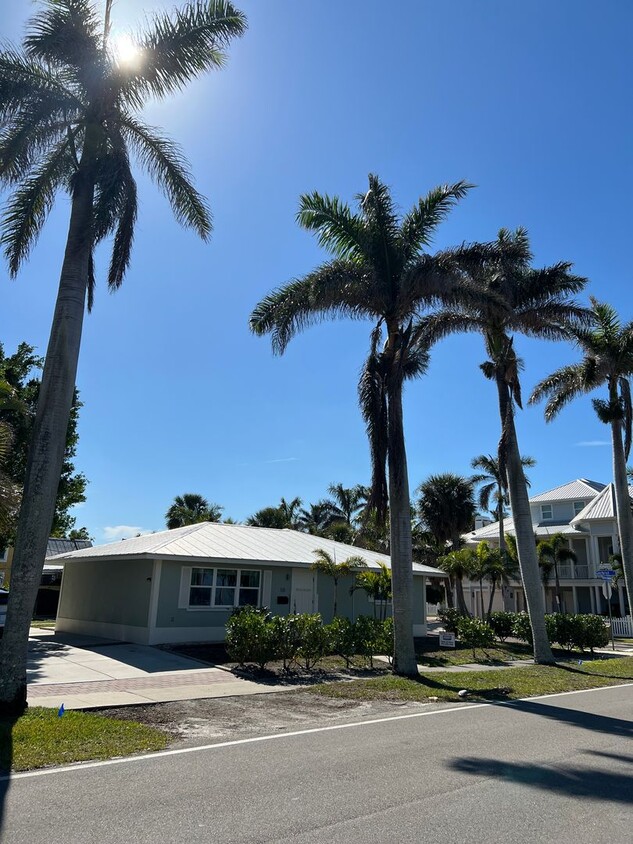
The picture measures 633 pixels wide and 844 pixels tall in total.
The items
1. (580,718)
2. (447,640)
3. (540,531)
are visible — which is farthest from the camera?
(540,531)

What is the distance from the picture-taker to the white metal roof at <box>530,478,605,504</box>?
43062 millimetres

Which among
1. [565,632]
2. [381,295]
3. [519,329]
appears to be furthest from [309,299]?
[565,632]

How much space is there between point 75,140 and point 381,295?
24.7 ft

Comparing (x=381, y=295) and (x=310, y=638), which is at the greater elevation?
(x=381, y=295)

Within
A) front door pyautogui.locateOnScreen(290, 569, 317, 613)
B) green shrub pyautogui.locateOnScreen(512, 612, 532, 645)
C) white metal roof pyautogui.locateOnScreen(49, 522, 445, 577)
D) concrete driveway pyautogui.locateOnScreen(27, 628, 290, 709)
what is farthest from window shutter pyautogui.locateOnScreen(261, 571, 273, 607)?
green shrub pyautogui.locateOnScreen(512, 612, 532, 645)

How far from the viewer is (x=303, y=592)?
73.9 ft

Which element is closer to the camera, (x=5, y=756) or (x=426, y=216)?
(x=5, y=756)

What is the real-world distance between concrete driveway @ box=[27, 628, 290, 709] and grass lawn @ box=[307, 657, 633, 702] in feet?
6.49

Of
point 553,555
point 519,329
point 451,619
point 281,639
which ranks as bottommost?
point 281,639

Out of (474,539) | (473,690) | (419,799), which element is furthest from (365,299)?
(474,539)

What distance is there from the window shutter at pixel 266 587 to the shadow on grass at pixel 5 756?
44.2 feet

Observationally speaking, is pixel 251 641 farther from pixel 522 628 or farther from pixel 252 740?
pixel 522 628

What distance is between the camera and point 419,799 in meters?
5.53

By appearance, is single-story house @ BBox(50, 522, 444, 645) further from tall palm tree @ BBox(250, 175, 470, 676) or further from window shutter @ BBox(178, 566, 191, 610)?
tall palm tree @ BBox(250, 175, 470, 676)
